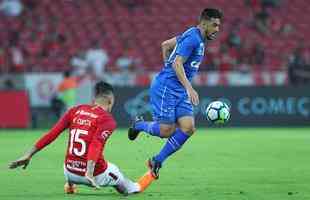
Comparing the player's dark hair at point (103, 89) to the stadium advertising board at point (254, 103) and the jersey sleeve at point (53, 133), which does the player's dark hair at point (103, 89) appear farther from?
the stadium advertising board at point (254, 103)

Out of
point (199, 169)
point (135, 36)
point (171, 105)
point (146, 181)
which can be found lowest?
point (199, 169)

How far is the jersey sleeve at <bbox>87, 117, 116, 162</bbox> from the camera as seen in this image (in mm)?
8750

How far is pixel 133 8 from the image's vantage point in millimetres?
29922

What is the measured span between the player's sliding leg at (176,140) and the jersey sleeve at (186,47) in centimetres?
81

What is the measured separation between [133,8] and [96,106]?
21.1 m

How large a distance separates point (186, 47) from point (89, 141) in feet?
7.10

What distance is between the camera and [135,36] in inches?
1116

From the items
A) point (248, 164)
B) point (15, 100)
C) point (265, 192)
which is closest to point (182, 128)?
point (265, 192)

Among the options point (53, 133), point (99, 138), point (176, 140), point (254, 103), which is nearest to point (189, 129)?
point (176, 140)

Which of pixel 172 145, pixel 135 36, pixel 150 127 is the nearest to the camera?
pixel 172 145

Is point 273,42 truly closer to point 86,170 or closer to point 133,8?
point 133,8

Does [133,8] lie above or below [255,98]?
above

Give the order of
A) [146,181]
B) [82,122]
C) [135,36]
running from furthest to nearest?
[135,36] → [146,181] → [82,122]

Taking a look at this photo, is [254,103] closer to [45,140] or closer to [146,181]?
[146,181]
